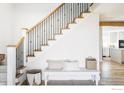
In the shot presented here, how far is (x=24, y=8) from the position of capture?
297 inches

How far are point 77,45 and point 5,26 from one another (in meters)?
2.85

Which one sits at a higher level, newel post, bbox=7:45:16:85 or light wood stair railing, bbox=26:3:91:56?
light wood stair railing, bbox=26:3:91:56

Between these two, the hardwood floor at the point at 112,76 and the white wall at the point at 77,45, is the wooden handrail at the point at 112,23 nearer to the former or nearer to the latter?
the hardwood floor at the point at 112,76

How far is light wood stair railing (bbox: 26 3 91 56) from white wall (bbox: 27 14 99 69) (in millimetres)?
340

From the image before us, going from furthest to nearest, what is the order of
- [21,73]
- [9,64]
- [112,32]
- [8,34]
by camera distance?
[112,32] → [8,34] → [21,73] → [9,64]

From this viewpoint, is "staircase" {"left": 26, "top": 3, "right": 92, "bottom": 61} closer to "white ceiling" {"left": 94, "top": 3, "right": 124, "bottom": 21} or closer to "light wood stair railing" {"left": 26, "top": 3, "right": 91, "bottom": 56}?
"light wood stair railing" {"left": 26, "top": 3, "right": 91, "bottom": 56}

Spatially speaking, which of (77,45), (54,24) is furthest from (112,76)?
(54,24)

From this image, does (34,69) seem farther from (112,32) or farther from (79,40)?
(112,32)

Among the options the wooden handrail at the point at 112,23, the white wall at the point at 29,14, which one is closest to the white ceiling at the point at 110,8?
the white wall at the point at 29,14

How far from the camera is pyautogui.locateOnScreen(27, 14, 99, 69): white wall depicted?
22.1 ft

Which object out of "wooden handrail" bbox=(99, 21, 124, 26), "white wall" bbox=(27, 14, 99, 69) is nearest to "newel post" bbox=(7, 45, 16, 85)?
"white wall" bbox=(27, 14, 99, 69)

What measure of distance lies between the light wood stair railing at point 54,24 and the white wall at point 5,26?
2.98 ft
